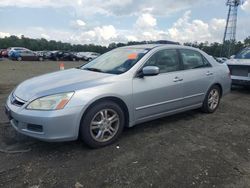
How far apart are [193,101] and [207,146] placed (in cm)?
136

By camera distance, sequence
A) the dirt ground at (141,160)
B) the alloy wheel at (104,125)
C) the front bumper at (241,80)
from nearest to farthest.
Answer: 1. the dirt ground at (141,160)
2. the alloy wheel at (104,125)
3. the front bumper at (241,80)

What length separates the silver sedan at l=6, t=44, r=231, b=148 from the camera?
306cm

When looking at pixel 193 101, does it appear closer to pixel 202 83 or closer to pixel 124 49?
pixel 202 83

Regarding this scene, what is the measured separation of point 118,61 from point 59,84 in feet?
4.07

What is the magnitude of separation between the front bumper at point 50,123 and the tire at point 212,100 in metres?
3.18

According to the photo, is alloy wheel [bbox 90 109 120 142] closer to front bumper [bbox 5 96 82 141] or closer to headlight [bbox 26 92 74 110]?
front bumper [bbox 5 96 82 141]

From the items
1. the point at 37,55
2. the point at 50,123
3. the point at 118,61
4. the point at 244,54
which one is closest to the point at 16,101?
the point at 50,123

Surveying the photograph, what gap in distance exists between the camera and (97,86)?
3.31 metres

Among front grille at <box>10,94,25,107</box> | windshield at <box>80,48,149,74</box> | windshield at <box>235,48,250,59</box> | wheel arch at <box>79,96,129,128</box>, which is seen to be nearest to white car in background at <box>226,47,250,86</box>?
windshield at <box>235,48,250,59</box>

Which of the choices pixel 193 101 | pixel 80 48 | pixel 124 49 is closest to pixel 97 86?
pixel 124 49

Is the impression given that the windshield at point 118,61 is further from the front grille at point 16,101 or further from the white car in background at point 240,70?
the white car in background at point 240,70

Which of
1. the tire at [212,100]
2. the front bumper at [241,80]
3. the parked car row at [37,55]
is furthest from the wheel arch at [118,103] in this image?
the parked car row at [37,55]

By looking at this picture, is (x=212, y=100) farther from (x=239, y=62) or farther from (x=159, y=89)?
(x=239, y=62)

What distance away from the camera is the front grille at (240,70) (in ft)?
24.9
